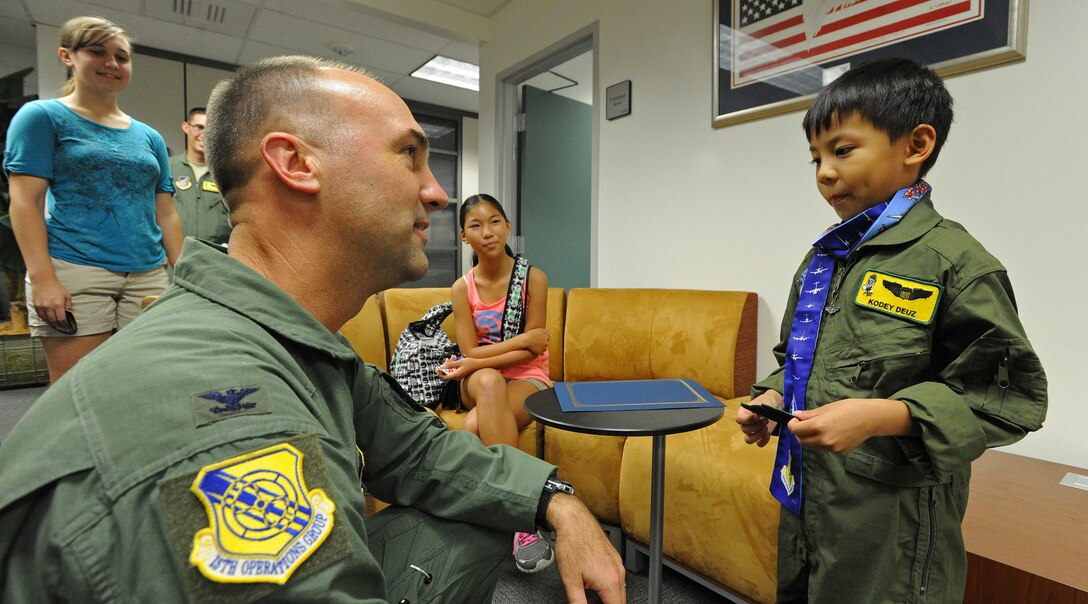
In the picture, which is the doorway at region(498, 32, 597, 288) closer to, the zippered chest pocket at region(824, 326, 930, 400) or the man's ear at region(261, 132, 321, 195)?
the zippered chest pocket at region(824, 326, 930, 400)

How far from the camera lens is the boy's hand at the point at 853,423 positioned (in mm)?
741

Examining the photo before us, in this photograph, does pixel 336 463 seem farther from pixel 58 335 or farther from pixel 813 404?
pixel 58 335

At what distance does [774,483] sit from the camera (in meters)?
1.04

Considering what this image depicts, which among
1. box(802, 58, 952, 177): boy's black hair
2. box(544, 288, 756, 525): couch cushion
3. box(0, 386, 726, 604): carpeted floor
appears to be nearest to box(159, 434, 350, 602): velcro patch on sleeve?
box(802, 58, 952, 177): boy's black hair

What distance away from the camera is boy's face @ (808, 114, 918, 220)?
2.96 feet

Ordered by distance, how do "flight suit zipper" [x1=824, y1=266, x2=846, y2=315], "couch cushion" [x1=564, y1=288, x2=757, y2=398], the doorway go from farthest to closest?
the doorway → "couch cushion" [x1=564, y1=288, x2=757, y2=398] → "flight suit zipper" [x1=824, y1=266, x2=846, y2=315]

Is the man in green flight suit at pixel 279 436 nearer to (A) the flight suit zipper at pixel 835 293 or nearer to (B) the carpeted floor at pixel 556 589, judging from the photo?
(A) the flight suit zipper at pixel 835 293

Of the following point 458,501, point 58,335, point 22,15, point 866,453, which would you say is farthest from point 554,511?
point 22,15

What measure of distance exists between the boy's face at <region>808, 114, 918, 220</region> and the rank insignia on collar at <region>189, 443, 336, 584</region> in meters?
0.92

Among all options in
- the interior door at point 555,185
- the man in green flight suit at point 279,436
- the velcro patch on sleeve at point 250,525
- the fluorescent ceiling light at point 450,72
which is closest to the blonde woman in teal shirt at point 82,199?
the man in green flight suit at point 279,436

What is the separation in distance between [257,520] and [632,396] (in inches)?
41.1

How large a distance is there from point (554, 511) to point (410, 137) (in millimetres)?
616

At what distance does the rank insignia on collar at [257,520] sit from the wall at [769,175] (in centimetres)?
195

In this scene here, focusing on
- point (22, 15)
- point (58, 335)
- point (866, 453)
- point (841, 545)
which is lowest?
point (841, 545)
